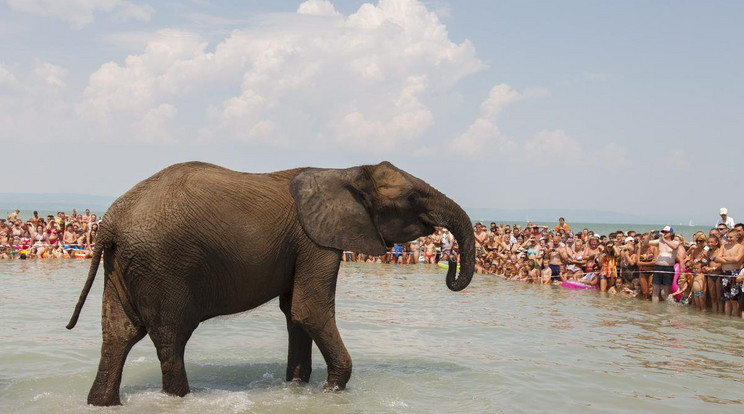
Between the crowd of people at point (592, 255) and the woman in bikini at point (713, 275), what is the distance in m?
0.02

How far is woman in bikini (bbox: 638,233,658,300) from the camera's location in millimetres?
18703

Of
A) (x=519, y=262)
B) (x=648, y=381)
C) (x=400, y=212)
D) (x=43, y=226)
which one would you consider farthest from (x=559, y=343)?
(x=43, y=226)

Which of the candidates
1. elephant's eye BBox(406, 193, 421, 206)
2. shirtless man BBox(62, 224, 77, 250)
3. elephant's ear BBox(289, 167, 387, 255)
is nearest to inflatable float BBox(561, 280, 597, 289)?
elephant's eye BBox(406, 193, 421, 206)

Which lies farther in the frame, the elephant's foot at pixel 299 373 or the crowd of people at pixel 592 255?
the crowd of people at pixel 592 255

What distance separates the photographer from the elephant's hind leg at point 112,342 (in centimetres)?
695

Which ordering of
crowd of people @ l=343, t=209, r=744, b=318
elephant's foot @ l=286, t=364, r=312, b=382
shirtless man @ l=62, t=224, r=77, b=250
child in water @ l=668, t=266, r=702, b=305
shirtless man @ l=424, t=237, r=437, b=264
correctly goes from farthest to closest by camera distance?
shirtless man @ l=424, t=237, r=437, b=264 → shirtless man @ l=62, t=224, r=77, b=250 → child in water @ l=668, t=266, r=702, b=305 → crowd of people @ l=343, t=209, r=744, b=318 → elephant's foot @ l=286, t=364, r=312, b=382

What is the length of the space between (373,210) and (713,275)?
1121cm

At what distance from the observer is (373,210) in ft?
25.4

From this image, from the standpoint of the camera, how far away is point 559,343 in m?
11.9

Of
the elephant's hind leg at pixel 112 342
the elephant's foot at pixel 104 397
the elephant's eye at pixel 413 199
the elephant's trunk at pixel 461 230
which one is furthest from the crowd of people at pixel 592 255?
the elephant's foot at pixel 104 397

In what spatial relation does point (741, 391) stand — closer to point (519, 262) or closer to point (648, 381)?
point (648, 381)

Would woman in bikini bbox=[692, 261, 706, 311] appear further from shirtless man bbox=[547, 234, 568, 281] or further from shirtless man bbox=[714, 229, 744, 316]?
shirtless man bbox=[547, 234, 568, 281]

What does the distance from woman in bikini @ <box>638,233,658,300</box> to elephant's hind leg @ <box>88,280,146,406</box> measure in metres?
14.7

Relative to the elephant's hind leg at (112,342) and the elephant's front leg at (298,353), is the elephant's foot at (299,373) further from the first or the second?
the elephant's hind leg at (112,342)
